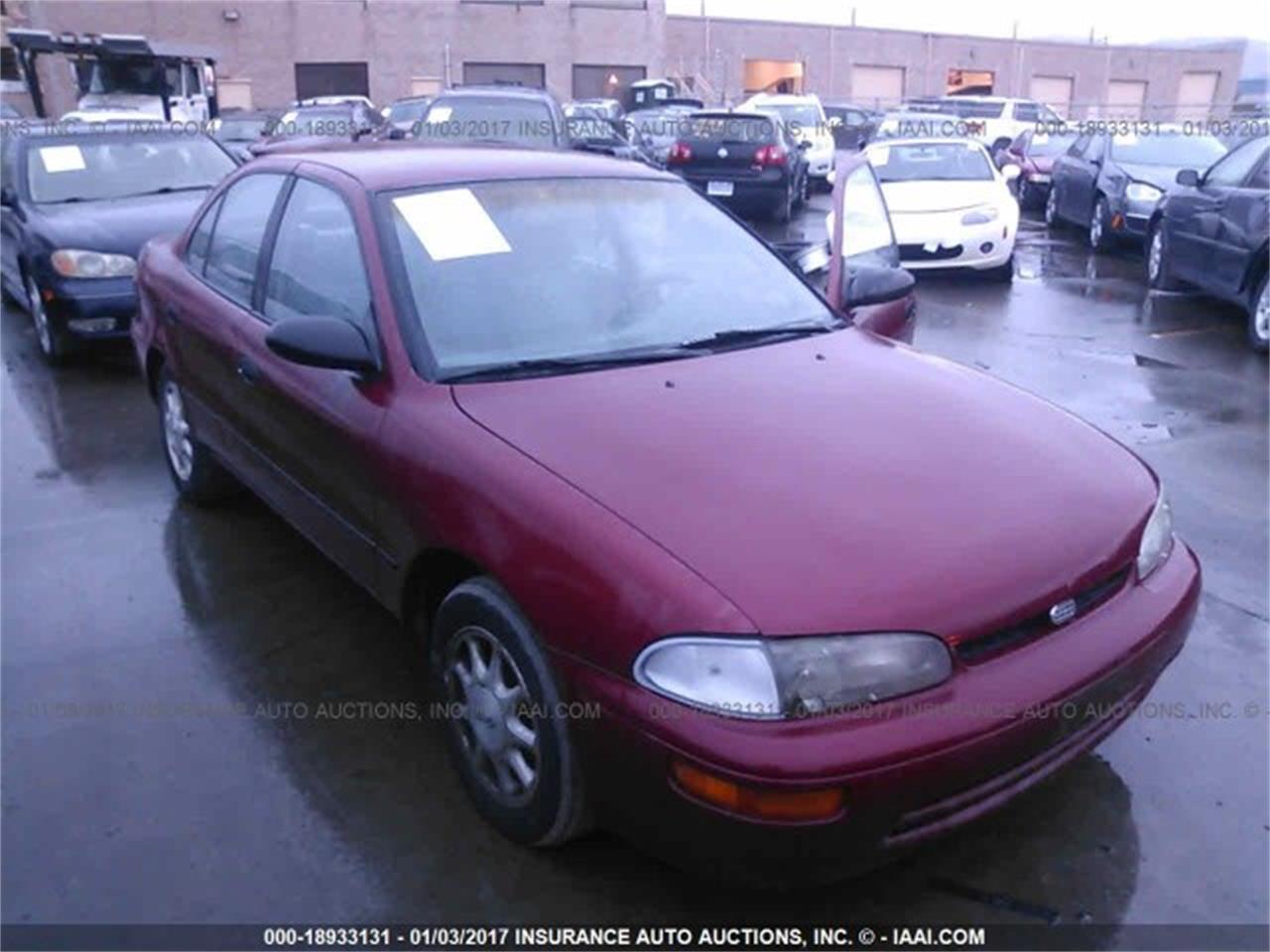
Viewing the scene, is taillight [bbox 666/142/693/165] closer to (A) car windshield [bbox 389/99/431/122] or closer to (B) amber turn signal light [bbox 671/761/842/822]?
(A) car windshield [bbox 389/99/431/122]

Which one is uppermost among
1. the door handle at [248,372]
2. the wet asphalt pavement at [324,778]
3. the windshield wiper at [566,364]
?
the windshield wiper at [566,364]

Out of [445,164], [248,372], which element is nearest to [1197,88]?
[445,164]

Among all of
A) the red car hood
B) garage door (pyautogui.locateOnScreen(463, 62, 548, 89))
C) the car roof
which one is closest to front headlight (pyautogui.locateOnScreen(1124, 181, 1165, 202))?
the car roof

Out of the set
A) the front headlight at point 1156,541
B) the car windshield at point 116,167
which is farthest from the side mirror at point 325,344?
the car windshield at point 116,167

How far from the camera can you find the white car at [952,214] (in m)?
10.0

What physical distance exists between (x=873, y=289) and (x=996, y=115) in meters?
24.7

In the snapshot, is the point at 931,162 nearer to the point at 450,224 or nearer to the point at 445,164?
the point at 445,164

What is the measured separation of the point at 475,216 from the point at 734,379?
0.97 meters

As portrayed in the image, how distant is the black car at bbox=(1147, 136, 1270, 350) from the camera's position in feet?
25.5

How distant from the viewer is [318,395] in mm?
3324

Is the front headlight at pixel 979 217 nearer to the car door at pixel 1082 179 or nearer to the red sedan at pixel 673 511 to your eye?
the car door at pixel 1082 179

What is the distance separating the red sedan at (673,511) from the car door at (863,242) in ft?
3.78

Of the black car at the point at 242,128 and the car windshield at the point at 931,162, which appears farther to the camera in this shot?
the black car at the point at 242,128

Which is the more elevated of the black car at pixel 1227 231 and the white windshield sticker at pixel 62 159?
the white windshield sticker at pixel 62 159
